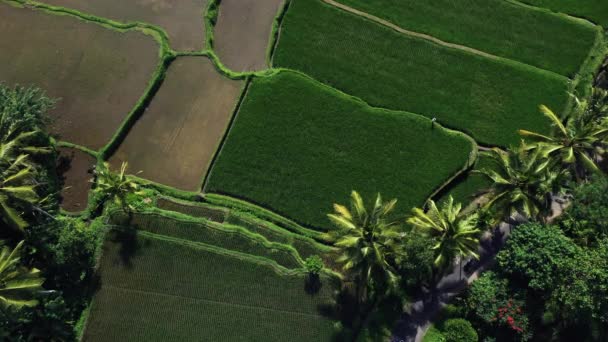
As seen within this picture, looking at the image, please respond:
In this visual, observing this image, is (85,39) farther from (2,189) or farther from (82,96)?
(2,189)

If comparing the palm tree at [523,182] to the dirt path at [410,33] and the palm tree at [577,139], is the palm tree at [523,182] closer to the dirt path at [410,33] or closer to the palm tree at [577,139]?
the palm tree at [577,139]

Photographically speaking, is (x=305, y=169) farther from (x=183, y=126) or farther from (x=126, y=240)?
(x=126, y=240)

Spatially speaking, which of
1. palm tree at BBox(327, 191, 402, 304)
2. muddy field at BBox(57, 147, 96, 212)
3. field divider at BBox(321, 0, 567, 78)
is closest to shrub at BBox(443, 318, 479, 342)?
palm tree at BBox(327, 191, 402, 304)

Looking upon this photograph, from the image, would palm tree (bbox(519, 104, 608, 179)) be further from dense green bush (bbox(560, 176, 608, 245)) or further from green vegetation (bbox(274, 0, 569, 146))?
green vegetation (bbox(274, 0, 569, 146))

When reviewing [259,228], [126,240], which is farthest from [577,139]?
[126,240]

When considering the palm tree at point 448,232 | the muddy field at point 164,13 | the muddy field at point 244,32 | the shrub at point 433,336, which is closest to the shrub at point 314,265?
the palm tree at point 448,232
